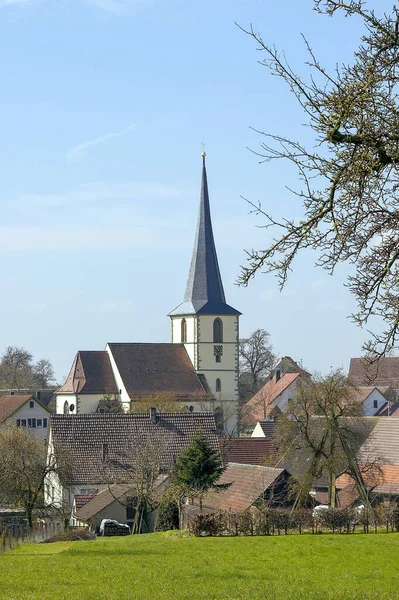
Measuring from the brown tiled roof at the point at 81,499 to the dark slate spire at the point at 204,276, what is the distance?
40761 mm

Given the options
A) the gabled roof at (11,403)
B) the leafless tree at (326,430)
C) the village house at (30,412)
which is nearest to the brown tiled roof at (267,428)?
the village house at (30,412)

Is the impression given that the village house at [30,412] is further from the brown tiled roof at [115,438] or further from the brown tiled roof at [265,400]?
the brown tiled roof at [115,438]

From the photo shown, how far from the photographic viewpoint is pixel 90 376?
7619 cm

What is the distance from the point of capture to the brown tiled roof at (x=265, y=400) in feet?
266

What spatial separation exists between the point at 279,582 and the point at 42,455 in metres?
27.2

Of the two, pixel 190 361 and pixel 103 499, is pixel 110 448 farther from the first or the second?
pixel 190 361

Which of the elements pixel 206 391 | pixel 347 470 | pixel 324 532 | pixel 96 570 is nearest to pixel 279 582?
pixel 96 570

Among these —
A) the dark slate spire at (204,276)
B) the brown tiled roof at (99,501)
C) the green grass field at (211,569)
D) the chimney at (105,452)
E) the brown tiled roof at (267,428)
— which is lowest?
the green grass field at (211,569)

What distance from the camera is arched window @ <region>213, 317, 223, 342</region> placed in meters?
78.6

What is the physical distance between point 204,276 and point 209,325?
395 centimetres

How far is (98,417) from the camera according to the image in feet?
141

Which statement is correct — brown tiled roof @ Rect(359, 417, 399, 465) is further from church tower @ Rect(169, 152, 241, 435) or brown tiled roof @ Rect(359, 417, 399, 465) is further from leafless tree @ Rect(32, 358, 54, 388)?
leafless tree @ Rect(32, 358, 54, 388)

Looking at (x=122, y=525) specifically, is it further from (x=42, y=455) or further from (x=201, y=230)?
(x=201, y=230)

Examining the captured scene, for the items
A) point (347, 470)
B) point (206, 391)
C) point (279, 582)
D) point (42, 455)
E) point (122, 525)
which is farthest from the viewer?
point (206, 391)
